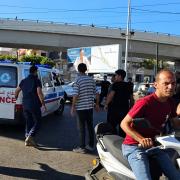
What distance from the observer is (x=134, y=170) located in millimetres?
4309

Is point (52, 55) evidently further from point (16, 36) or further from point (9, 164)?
point (9, 164)

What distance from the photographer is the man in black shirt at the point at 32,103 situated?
9234mm

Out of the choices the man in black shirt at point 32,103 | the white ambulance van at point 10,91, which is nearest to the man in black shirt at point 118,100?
the man in black shirt at point 32,103

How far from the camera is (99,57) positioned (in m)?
34.5

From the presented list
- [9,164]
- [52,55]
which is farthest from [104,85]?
[52,55]

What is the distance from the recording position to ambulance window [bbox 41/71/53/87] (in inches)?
501

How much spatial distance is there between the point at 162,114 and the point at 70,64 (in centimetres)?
3459

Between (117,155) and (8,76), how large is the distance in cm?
661

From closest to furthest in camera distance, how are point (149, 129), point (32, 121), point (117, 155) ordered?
point (149, 129), point (117, 155), point (32, 121)

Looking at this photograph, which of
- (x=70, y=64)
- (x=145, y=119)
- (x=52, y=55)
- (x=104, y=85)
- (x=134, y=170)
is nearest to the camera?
(x=145, y=119)

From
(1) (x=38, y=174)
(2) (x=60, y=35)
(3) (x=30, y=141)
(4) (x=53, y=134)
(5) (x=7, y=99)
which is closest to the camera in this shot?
(1) (x=38, y=174)

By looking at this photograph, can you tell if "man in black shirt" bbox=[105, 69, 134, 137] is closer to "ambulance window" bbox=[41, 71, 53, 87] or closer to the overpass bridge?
"ambulance window" bbox=[41, 71, 53, 87]

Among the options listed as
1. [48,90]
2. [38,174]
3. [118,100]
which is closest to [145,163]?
[38,174]

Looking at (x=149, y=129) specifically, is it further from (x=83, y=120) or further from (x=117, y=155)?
(x=83, y=120)
